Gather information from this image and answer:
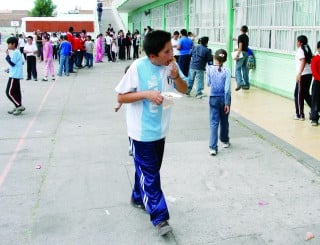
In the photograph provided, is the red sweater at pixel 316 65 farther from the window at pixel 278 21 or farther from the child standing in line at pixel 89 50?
the child standing in line at pixel 89 50

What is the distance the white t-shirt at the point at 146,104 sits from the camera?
3.65 meters

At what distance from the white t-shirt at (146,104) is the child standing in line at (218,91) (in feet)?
7.93

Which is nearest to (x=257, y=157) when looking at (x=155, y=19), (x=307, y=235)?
(x=307, y=235)

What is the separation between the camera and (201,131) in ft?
25.2

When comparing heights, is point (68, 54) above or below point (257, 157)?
above

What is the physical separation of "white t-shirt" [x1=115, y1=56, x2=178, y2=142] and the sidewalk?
2.99 feet

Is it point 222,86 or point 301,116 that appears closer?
point 222,86

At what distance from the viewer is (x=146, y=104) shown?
3.71m

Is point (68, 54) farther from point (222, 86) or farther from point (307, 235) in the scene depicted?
point (307, 235)

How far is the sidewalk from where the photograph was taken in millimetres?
3924

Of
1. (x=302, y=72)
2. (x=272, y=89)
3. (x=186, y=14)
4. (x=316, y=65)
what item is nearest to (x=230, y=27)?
(x=272, y=89)

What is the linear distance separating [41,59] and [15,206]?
68.7 feet

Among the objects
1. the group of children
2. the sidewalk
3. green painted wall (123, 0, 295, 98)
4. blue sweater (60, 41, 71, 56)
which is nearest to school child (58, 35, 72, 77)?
blue sweater (60, 41, 71, 56)

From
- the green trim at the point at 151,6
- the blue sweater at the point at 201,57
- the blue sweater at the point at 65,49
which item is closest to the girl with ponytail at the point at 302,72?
the blue sweater at the point at 201,57
